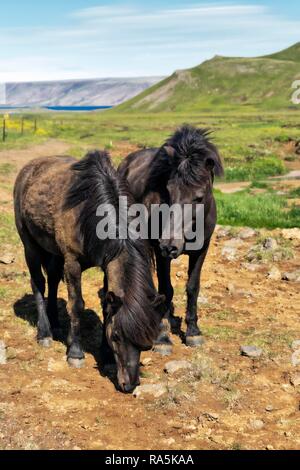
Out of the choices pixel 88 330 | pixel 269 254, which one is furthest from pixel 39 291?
pixel 269 254

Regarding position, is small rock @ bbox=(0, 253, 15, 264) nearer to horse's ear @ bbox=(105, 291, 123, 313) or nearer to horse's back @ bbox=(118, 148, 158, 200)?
horse's back @ bbox=(118, 148, 158, 200)

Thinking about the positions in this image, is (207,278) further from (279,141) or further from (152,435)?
(279,141)

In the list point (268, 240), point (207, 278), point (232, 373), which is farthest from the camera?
point (268, 240)

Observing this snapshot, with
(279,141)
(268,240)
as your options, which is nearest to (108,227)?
(268,240)

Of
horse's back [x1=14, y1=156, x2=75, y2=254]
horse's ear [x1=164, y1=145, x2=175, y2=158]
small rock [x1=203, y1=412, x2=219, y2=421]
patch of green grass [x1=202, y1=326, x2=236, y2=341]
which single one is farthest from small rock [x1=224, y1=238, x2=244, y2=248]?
small rock [x1=203, y1=412, x2=219, y2=421]

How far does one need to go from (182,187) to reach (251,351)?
2.69 metres

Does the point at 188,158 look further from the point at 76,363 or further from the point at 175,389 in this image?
the point at 76,363

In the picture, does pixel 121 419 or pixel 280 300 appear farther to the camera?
pixel 280 300

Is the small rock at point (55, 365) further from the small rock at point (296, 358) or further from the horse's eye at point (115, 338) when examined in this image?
the small rock at point (296, 358)

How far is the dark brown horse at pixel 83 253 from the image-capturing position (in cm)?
584

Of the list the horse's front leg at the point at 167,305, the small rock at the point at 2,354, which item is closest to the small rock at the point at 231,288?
the horse's front leg at the point at 167,305

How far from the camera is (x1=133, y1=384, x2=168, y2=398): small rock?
6281 millimetres
